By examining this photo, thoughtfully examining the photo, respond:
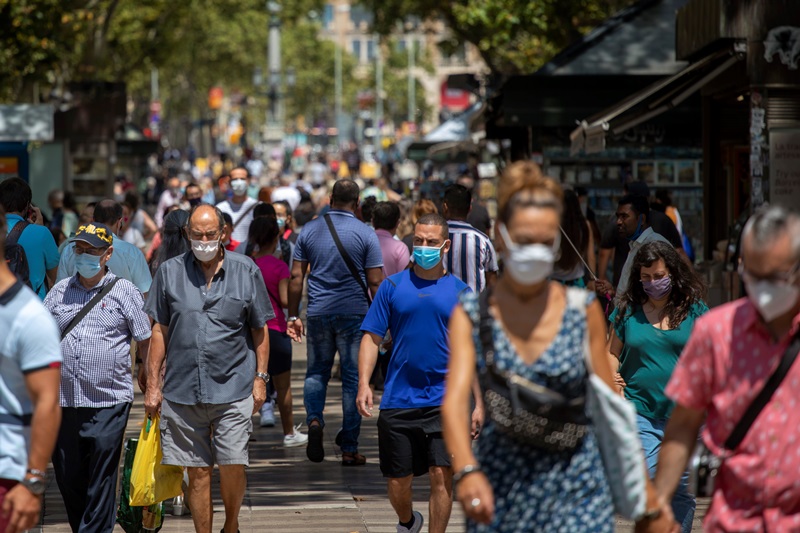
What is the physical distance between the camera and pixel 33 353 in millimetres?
4793

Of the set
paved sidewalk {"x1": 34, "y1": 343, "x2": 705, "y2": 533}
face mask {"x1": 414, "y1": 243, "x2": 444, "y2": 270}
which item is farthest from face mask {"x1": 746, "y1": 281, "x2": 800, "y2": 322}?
paved sidewalk {"x1": 34, "y1": 343, "x2": 705, "y2": 533}

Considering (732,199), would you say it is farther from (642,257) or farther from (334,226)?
→ (642,257)

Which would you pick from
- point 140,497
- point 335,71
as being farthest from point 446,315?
point 335,71

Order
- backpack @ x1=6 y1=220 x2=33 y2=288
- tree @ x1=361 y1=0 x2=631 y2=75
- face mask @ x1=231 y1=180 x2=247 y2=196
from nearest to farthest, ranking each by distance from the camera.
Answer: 1. backpack @ x1=6 y1=220 x2=33 y2=288
2. face mask @ x1=231 y1=180 x2=247 y2=196
3. tree @ x1=361 y1=0 x2=631 y2=75

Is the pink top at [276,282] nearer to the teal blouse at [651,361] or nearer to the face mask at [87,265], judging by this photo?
the face mask at [87,265]

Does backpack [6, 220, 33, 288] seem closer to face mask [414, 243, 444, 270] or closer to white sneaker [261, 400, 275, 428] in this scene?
face mask [414, 243, 444, 270]

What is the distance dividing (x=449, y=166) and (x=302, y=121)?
264 ft

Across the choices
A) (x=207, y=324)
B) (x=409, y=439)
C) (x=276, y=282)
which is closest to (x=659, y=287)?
(x=409, y=439)

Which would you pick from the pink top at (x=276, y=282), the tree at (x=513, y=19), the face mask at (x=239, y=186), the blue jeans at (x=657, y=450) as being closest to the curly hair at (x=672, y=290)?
the blue jeans at (x=657, y=450)

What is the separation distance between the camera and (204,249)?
717 centimetres

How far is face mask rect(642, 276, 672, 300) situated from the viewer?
668cm

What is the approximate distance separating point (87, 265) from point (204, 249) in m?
0.55

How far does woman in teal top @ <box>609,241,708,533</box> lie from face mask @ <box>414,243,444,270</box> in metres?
0.91

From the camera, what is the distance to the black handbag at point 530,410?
438 centimetres
